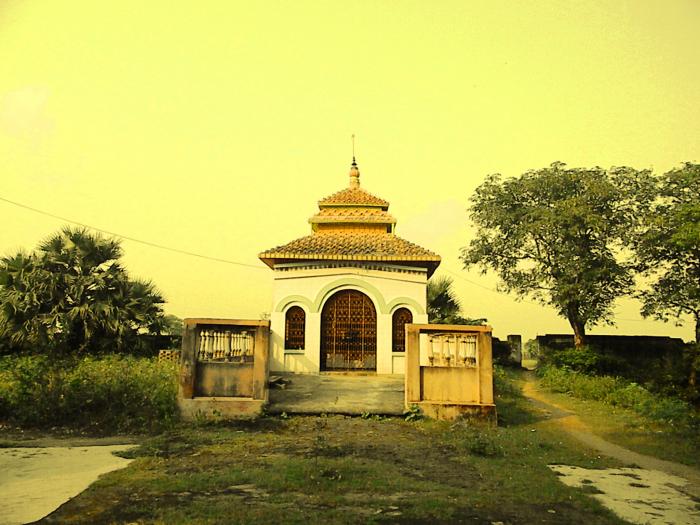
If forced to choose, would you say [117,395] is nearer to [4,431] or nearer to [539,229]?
[4,431]

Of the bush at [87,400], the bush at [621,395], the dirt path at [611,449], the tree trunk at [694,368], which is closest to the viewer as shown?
the dirt path at [611,449]

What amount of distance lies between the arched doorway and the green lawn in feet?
18.8

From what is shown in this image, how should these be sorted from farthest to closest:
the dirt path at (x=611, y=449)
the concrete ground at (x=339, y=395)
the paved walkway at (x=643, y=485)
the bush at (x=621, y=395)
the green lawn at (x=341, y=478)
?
1. the bush at (x=621, y=395)
2. the concrete ground at (x=339, y=395)
3. the dirt path at (x=611, y=449)
4. the paved walkway at (x=643, y=485)
5. the green lawn at (x=341, y=478)

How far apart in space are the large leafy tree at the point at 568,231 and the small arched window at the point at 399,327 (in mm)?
7369

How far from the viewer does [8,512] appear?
17.8 feet

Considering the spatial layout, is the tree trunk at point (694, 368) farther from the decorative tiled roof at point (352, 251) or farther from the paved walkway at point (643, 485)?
the decorative tiled roof at point (352, 251)

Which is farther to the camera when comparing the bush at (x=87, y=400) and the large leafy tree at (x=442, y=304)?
the large leafy tree at (x=442, y=304)

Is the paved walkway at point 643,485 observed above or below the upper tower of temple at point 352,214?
below

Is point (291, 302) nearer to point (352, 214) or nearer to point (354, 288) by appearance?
point (354, 288)

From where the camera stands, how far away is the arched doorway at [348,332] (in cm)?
1617

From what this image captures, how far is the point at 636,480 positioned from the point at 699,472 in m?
1.52

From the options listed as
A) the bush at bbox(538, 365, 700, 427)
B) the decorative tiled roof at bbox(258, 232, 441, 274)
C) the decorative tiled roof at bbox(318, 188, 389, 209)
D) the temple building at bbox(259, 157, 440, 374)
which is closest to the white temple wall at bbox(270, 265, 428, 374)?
the temple building at bbox(259, 157, 440, 374)

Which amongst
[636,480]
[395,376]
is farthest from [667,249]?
[636,480]

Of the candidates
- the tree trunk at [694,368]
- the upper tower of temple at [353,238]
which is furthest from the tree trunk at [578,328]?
the tree trunk at [694,368]
